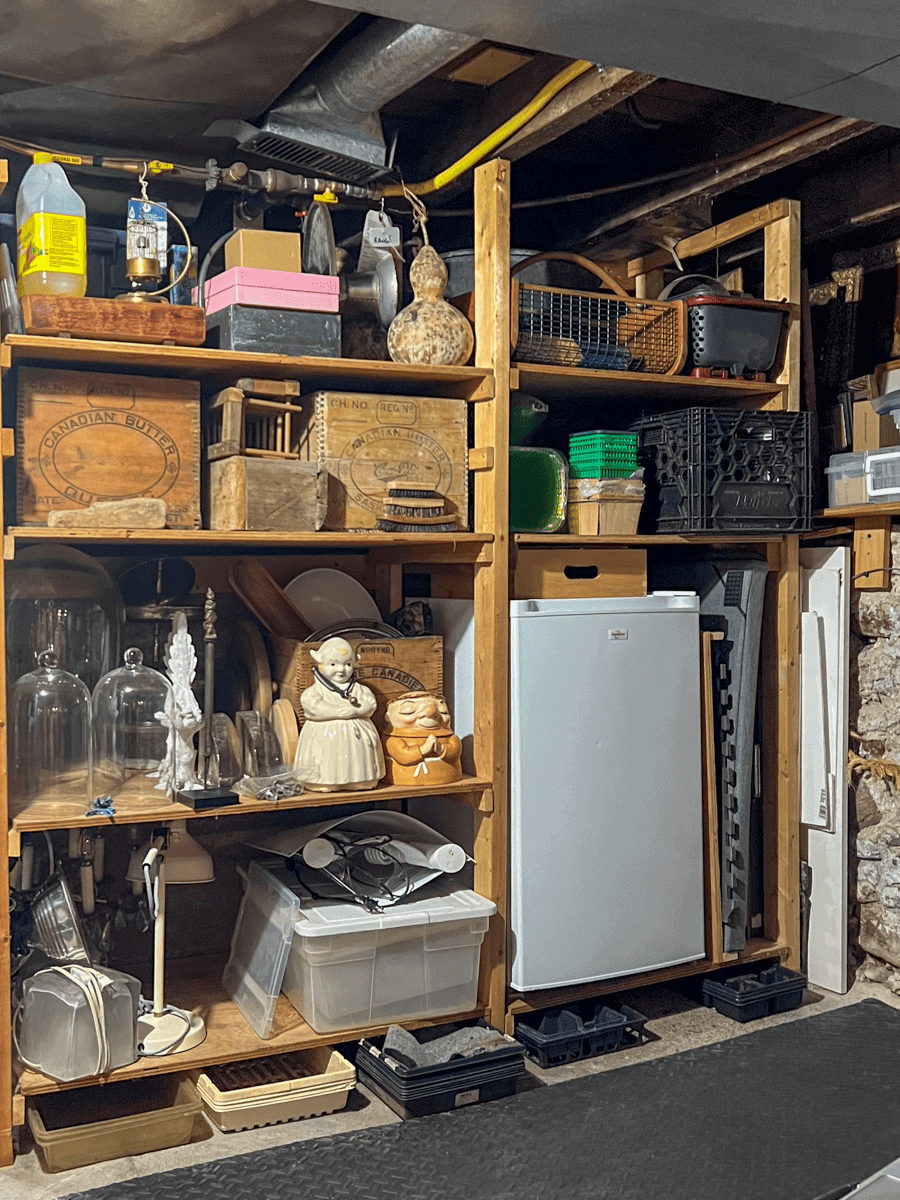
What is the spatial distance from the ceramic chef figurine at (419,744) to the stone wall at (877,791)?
4.63 ft

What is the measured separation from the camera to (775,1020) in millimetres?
3416

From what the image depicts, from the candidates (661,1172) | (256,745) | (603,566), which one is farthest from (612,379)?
(661,1172)

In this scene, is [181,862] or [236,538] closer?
[236,538]

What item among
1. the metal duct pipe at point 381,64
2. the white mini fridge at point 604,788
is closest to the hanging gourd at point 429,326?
the metal duct pipe at point 381,64

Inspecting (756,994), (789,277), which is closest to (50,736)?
(756,994)

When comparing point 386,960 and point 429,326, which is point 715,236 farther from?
point 386,960

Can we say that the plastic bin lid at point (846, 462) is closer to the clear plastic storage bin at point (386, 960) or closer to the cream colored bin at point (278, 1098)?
the clear plastic storage bin at point (386, 960)

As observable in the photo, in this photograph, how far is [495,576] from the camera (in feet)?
10.2

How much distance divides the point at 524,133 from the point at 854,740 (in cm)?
208

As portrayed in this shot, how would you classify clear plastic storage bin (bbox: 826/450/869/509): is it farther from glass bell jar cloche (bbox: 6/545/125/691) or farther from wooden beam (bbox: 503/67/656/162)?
glass bell jar cloche (bbox: 6/545/125/691)

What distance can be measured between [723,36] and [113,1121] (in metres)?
→ 2.60

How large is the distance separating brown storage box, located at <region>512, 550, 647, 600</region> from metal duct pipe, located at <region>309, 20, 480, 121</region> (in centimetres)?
124

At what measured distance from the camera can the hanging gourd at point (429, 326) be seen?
3.06 metres

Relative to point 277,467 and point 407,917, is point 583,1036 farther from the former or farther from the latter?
point 277,467
